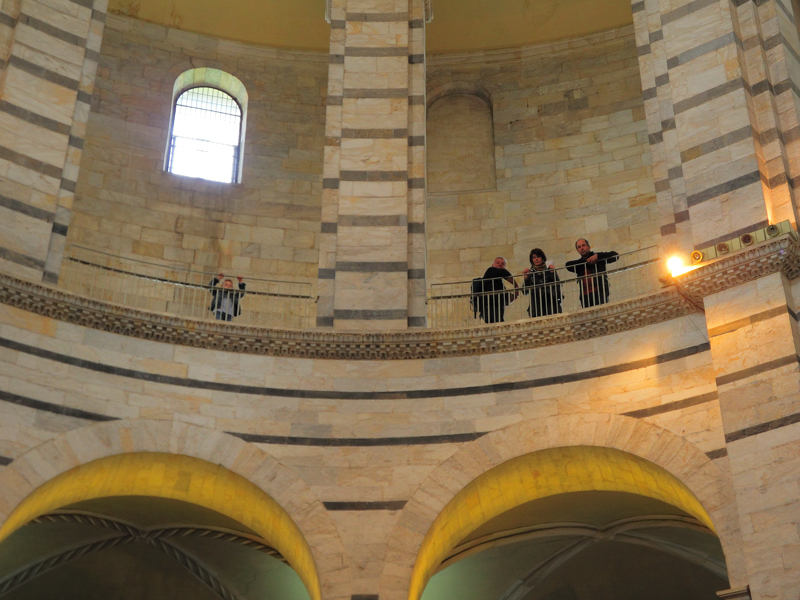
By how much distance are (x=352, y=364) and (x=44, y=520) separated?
15.0 feet

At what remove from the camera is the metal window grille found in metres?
19.9

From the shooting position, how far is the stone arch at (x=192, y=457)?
43.5ft

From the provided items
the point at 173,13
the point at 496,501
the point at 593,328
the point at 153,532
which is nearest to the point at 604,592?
the point at 496,501

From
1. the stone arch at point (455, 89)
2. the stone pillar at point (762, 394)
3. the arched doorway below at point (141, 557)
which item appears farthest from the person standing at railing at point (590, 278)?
the stone arch at point (455, 89)

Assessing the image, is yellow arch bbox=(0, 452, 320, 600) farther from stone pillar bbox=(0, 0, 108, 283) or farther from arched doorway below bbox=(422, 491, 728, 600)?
arched doorway below bbox=(422, 491, 728, 600)

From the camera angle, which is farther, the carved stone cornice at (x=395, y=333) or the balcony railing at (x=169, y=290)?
the balcony railing at (x=169, y=290)

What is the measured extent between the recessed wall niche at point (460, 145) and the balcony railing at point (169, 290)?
10.1ft

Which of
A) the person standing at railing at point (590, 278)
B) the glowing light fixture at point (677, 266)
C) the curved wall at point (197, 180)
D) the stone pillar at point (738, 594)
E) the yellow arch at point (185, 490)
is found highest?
the curved wall at point (197, 180)

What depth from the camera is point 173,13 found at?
67.7 feet

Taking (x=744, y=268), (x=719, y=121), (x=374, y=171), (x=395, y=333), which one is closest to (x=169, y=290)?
(x=374, y=171)

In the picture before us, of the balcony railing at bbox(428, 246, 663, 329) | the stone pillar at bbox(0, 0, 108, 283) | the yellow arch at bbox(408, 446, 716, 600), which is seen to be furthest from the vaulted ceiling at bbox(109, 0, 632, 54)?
the yellow arch at bbox(408, 446, 716, 600)

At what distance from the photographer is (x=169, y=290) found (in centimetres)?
1836

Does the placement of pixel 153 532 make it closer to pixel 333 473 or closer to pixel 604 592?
pixel 333 473

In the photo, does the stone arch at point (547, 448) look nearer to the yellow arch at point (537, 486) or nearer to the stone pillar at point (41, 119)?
the yellow arch at point (537, 486)
